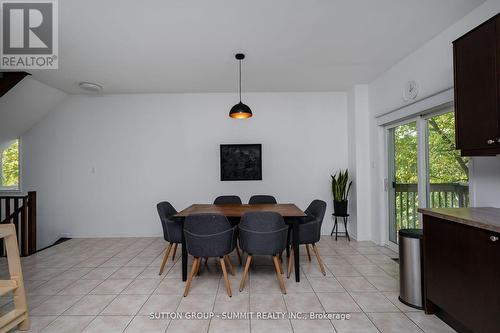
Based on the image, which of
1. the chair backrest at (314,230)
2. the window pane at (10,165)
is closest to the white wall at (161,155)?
the window pane at (10,165)

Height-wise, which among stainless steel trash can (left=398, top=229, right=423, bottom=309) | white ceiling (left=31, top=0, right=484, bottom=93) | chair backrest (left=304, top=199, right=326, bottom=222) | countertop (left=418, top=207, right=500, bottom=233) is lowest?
stainless steel trash can (left=398, top=229, right=423, bottom=309)

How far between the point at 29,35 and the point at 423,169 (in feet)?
17.1

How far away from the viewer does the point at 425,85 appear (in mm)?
3076

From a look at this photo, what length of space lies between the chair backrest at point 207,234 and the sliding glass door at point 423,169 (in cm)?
268

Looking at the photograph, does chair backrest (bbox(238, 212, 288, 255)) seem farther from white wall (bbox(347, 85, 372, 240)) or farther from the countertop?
white wall (bbox(347, 85, 372, 240))

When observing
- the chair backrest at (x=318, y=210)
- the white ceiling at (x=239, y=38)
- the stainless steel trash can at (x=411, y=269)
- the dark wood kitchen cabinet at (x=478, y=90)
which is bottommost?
the stainless steel trash can at (x=411, y=269)

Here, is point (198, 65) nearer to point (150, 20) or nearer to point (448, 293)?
point (150, 20)

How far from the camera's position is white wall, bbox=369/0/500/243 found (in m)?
2.31

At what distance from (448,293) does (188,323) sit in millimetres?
2190

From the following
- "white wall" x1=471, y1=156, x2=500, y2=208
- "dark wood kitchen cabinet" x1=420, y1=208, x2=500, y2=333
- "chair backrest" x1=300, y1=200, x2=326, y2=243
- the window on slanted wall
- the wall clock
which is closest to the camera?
"dark wood kitchen cabinet" x1=420, y1=208, x2=500, y2=333

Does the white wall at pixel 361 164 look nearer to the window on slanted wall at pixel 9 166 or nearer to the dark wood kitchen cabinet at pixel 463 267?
the dark wood kitchen cabinet at pixel 463 267

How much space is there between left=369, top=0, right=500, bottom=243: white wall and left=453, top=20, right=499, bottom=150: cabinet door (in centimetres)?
50

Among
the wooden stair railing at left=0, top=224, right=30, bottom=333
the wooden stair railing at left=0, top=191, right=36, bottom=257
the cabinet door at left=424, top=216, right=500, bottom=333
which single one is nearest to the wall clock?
the cabinet door at left=424, top=216, right=500, bottom=333

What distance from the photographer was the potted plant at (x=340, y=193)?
459 centimetres
